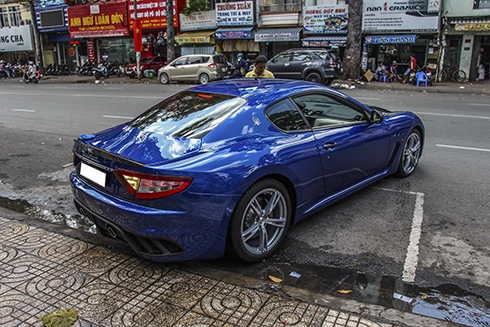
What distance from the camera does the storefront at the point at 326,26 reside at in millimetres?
23172

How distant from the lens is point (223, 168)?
3.18 m

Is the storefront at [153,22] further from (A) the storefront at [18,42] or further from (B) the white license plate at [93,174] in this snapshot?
(B) the white license plate at [93,174]

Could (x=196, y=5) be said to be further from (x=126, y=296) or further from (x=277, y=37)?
(x=126, y=296)

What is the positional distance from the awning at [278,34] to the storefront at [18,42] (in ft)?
75.6

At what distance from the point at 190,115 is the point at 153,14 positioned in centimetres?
2868

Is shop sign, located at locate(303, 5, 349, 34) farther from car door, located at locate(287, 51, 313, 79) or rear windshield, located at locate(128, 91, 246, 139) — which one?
rear windshield, located at locate(128, 91, 246, 139)

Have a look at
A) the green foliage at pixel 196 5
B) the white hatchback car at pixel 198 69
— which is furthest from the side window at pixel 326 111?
the green foliage at pixel 196 5

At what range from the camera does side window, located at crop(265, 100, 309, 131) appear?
12.6 feet

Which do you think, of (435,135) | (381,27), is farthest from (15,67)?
(435,135)

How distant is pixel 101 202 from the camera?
335 centimetres

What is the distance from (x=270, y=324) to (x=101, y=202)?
64.4 inches

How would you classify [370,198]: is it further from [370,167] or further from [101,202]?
[101,202]

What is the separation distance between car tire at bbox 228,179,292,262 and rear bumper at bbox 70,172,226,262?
0.52 feet

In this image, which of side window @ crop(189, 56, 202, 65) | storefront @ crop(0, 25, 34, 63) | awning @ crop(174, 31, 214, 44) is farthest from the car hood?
storefront @ crop(0, 25, 34, 63)
